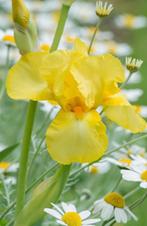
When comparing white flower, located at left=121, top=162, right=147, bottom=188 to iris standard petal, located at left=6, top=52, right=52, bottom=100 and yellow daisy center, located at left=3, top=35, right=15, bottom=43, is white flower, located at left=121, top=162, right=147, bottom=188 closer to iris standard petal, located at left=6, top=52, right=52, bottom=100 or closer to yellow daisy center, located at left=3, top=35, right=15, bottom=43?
iris standard petal, located at left=6, top=52, right=52, bottom=100

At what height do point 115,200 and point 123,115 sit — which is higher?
point 123,115

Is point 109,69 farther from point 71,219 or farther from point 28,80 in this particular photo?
point 71,219

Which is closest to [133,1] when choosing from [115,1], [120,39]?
[115,1]

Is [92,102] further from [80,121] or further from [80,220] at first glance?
[80,220]

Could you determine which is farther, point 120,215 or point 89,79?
point 120,215

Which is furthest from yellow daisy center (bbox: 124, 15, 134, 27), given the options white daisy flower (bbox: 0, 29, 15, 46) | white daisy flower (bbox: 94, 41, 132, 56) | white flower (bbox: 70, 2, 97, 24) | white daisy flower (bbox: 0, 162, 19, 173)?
white daisy flower (bbox: 0, 162, 19, 173)

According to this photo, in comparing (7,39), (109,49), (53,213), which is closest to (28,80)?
(53,213)

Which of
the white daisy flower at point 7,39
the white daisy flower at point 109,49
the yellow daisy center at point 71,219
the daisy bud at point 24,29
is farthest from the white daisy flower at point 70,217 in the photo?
the white daisy flower at point 109,49
